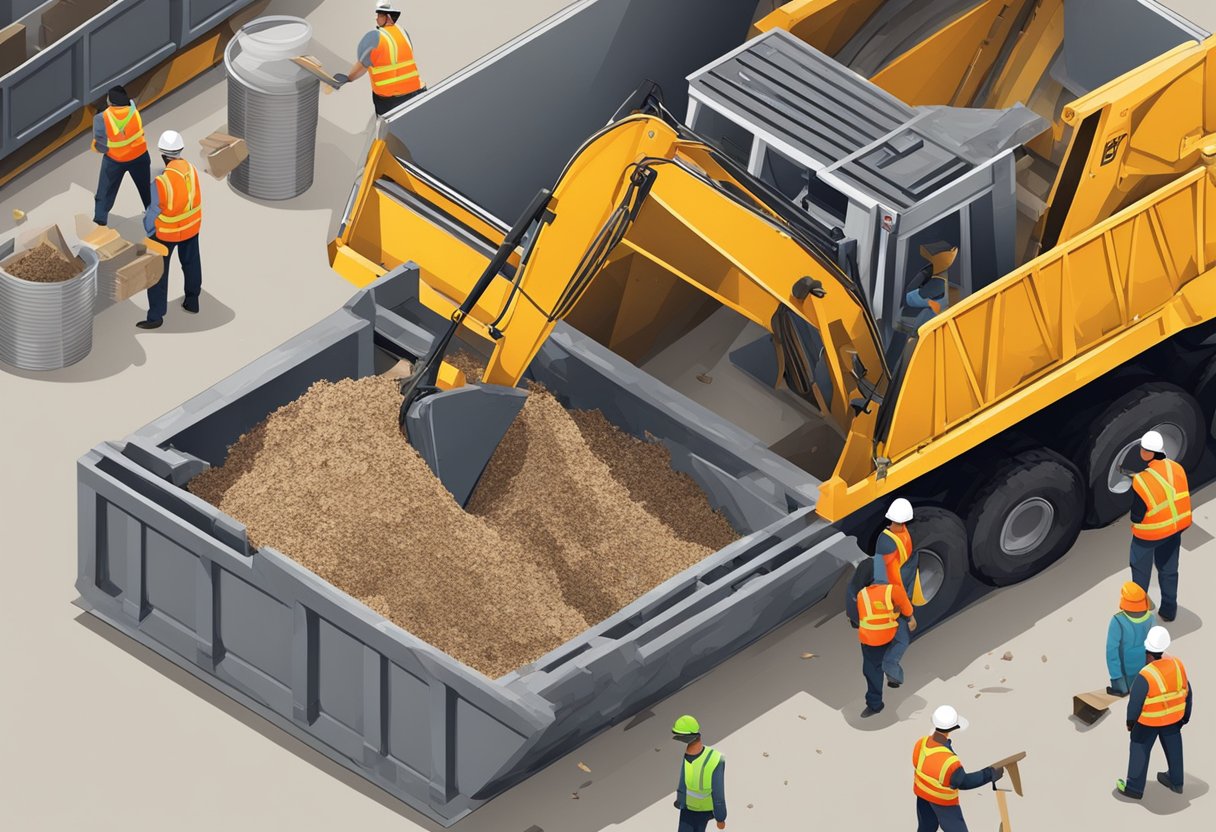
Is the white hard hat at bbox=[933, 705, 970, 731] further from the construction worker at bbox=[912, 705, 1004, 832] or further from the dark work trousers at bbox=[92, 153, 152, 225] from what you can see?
the dark work trousers at bbox=[92, 153, 152, 225]

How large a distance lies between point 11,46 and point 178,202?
1.92 metres

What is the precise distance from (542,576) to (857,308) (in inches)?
82.4

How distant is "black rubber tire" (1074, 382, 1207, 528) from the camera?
1817 cm

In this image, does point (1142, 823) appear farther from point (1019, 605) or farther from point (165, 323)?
point (165, 323)

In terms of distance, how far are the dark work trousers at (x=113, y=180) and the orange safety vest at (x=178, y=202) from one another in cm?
75

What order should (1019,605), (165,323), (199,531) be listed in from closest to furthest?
(199,531)
(1019,605)
(165,323)

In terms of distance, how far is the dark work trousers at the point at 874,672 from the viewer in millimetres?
17016

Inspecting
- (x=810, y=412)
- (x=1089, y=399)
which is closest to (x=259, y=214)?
(x=810, y=412)

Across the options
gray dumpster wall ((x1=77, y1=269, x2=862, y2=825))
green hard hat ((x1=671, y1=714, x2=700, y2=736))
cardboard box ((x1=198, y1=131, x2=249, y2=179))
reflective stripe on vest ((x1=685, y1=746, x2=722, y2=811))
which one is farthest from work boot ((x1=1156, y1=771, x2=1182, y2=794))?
cardboard box ((x1=198, y1=131, x2=249, y2=179))

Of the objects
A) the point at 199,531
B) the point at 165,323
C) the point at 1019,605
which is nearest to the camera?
the point at 199,531

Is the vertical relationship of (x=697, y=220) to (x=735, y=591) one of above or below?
above

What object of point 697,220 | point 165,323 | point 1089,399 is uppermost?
point 697,220

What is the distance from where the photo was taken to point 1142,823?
16.7 m

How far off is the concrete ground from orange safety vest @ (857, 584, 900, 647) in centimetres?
60
